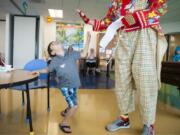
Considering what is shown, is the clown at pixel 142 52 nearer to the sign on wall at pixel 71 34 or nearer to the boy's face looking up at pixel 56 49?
the boy's face looking up at pixel 56 49

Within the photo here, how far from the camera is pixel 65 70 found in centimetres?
230

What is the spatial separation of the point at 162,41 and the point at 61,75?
1.07 metres

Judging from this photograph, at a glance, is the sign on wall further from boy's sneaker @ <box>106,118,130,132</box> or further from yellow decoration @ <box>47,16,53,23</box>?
boy's sneaker @ <box>106,118,130,132</box>

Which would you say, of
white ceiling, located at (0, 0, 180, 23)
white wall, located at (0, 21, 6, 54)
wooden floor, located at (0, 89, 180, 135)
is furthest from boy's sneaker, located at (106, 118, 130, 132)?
white wall, located at (0, 21, 6, 54)

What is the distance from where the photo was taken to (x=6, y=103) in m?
3.31

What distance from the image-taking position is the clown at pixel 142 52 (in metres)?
1.97

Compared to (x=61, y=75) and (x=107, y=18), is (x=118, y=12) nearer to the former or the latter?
(x=107, y=18)

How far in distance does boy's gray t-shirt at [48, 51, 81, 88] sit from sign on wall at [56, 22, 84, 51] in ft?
29.0

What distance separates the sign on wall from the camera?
1118 centimetres

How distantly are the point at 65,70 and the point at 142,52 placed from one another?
0.81m

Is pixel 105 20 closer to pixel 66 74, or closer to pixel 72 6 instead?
pixel 66 74

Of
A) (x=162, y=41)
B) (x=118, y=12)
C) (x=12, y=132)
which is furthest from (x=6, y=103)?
(x=162, y=41)

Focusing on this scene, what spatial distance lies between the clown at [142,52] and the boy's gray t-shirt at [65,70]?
1.55 ft

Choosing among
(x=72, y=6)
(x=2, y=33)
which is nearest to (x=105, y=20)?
(x=72, y=6)
